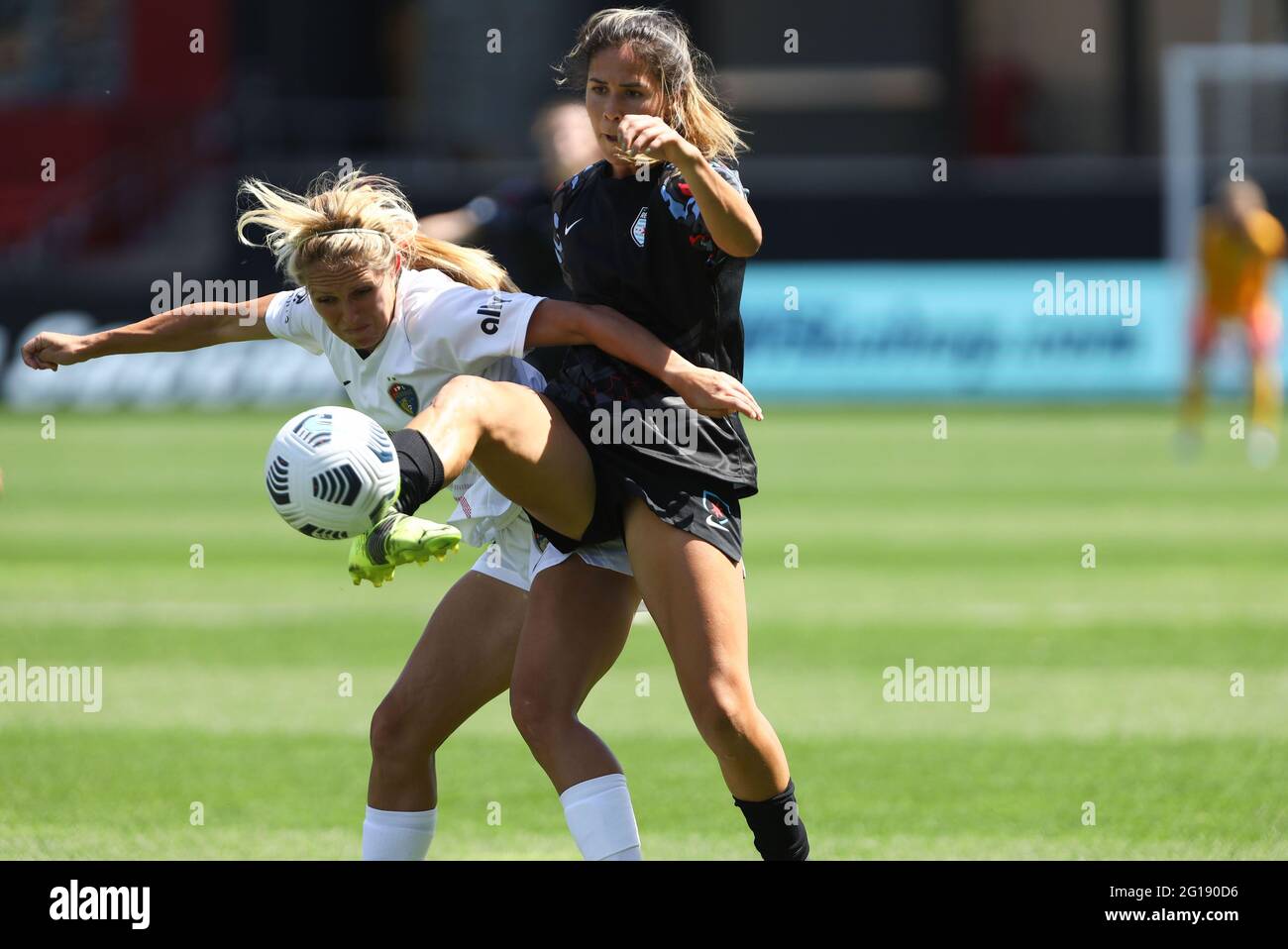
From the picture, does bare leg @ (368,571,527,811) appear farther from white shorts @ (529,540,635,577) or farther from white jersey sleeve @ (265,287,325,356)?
white jersey sleeve @ (265,287,325,356)

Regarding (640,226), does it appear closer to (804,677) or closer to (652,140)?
(652,140)

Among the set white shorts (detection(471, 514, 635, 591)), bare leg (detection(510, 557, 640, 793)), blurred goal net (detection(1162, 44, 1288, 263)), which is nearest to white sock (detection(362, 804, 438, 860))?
bare leg (detection(510, 557, 640, 793))

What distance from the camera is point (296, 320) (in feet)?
16.6

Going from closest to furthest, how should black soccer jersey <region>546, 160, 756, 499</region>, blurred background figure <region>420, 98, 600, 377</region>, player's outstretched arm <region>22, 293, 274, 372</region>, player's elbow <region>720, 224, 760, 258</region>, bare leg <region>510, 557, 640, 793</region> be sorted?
player's elbow <region>720, 224, 760, 258</region>
black soccer jersey <region>546, 160, 756, 499</region>
bare leg <region>510, 557, 640, 793</region>
player's outstretched arm <region>22, 293, 274, 372</region>
blurred background figure <region>420, 98, 600, 377</region>

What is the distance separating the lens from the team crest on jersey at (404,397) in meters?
4.83

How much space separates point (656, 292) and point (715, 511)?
1.93 ft

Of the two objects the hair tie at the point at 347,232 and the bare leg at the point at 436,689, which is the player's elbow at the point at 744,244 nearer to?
the hair tie at the point at 347,232

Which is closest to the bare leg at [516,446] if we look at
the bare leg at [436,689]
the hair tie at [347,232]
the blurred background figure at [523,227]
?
the bare leg at [436,689]

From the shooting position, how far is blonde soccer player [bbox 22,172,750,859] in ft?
15.3

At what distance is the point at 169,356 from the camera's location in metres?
21.3

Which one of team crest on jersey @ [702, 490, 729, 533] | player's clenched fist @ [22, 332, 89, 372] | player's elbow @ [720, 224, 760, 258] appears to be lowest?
team crest on jersey @ [702, 490, 729, 533]

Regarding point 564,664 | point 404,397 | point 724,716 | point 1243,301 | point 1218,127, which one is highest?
point 1218,127

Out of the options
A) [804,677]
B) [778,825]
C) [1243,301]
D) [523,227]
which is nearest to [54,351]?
[778,825]

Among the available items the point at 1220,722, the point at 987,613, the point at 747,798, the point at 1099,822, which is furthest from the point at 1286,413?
the point at 747,798
